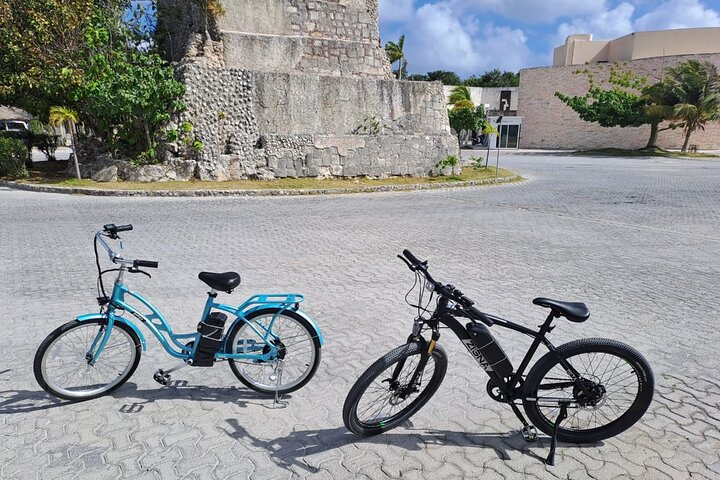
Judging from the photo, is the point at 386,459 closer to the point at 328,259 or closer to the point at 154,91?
the point at 328,259

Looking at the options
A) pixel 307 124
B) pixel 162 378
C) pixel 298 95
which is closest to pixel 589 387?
pixel 162 378

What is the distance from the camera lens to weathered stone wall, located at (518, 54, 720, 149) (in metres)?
42.3

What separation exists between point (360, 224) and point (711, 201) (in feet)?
36.5

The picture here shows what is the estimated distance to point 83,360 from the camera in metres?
3.47

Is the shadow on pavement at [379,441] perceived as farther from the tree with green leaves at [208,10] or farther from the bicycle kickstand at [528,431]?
the tree with green leaves at [208,10]

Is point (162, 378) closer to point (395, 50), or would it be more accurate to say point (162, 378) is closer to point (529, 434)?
point (529, 434)

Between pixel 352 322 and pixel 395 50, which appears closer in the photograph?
pixel 352 322

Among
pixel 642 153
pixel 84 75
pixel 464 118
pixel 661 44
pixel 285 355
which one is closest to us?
pixel 285 355

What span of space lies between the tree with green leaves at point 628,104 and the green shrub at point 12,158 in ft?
128

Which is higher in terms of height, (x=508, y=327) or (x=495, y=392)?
(x=508, y=327)

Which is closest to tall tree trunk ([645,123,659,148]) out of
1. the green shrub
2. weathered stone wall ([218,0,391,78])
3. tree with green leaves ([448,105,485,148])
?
tree with green leaves ([448,105,485,148])

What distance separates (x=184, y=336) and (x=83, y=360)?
0.74 meters

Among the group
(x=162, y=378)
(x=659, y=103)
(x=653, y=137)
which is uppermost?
(x=659, y=103)

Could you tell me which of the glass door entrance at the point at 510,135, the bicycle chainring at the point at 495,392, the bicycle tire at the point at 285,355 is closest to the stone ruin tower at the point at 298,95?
the bicycle tire at the point at 285,355
